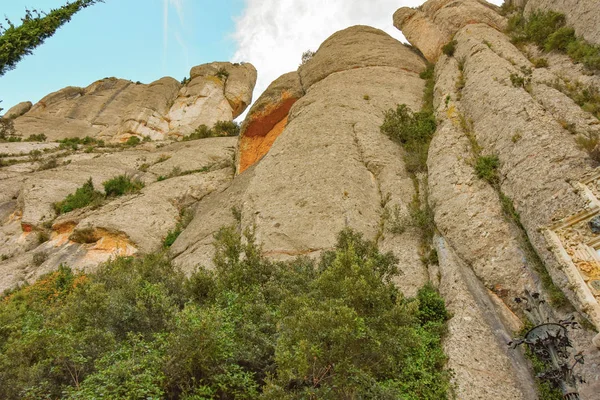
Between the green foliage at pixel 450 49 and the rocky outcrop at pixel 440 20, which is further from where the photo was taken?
the rocky outcrop at pixel 440 20

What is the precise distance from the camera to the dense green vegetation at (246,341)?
6039 mm

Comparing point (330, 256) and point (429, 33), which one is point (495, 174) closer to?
point (330, 256)

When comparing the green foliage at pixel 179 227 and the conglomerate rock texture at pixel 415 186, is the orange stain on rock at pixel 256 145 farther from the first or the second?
the green foliage at pixel 179 227

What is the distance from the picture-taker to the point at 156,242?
17.6 m

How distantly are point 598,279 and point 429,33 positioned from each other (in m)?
21.7

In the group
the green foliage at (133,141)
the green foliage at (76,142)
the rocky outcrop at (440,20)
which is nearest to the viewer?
the rocky outcrop at (440,20)

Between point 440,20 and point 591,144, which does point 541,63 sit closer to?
point 591,144

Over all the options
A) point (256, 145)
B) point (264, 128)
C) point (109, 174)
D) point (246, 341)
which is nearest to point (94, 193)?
point (109, 174)

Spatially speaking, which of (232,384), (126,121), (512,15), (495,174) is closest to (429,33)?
(512,15)

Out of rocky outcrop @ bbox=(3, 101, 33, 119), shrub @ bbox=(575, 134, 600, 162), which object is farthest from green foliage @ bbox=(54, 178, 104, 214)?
rocky outcrop @ bbox=(3, 101, 33, 119)

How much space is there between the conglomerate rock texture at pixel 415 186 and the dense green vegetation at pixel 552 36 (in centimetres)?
39

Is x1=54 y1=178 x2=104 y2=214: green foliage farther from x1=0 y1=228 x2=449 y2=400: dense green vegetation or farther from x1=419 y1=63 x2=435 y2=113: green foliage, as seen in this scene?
x1=419 y1=63 x2=435 y2=113: green foliage

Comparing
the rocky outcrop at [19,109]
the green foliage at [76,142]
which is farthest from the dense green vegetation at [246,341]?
the rocky outcrop at [19,109]

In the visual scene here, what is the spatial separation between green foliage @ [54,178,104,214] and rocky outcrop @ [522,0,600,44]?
21584 mm
